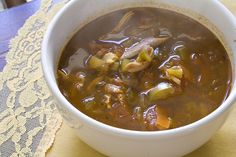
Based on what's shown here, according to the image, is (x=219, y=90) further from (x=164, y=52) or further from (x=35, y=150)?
(x=35, y=150)

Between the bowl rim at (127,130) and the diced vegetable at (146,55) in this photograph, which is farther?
the diced vegetable at (146,55)

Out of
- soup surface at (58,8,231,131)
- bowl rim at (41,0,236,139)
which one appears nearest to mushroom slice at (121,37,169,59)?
soup surface at (58,8,231,131)

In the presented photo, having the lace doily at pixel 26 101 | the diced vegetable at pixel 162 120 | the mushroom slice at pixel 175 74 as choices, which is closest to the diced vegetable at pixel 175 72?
the mushroom slice at pixel 175 74

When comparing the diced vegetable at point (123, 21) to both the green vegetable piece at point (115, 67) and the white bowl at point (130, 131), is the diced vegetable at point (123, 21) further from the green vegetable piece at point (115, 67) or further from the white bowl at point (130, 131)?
the green vegetable piece at point (115, 67)

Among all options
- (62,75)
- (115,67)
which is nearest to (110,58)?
(115,67)

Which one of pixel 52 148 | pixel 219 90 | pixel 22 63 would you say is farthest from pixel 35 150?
pixel 219 90

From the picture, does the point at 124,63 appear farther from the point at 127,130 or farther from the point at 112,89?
the point at 127,130

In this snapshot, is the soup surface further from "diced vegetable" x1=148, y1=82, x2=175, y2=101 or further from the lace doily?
the lace doily
